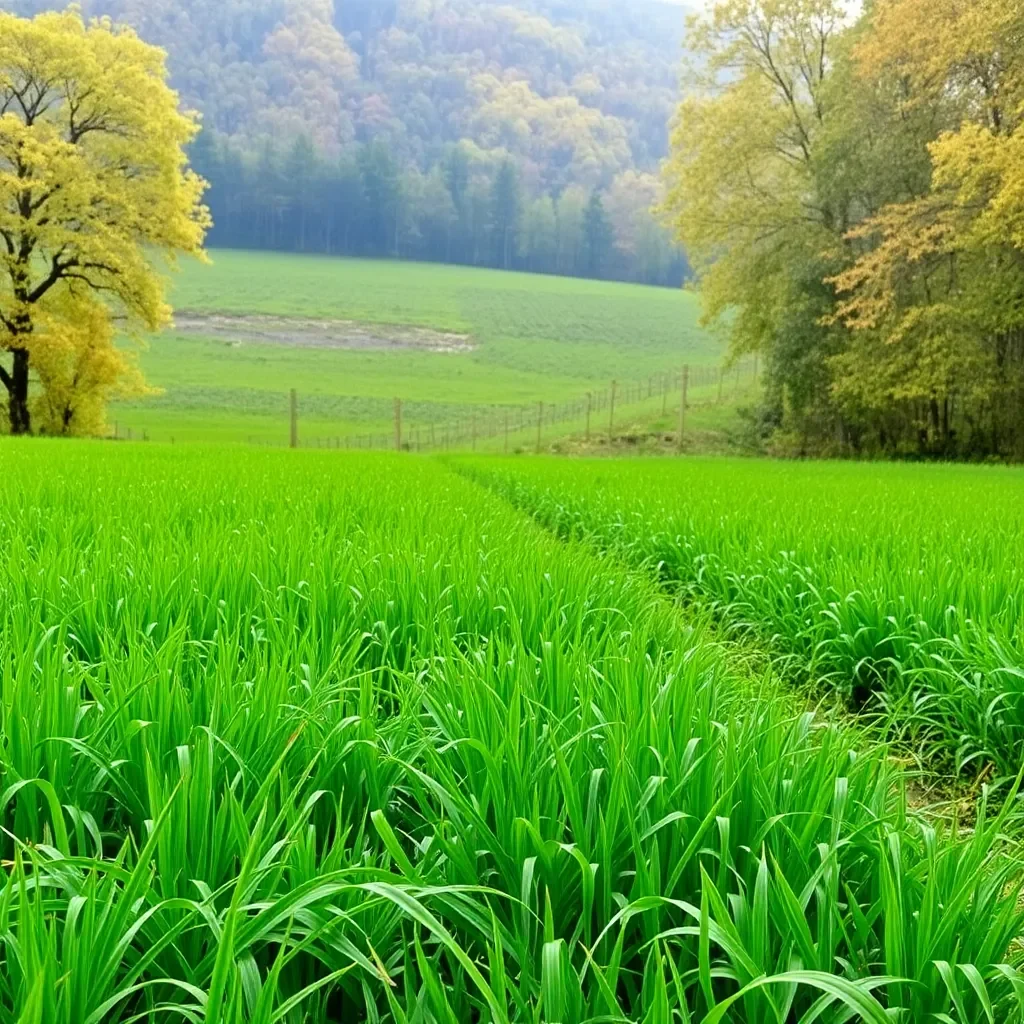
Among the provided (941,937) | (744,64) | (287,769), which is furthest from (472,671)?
(744,64)

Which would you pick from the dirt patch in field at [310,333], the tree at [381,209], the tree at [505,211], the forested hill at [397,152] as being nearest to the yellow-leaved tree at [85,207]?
the dirt patch in field at [310,333]

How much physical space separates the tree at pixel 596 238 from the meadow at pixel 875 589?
117 m

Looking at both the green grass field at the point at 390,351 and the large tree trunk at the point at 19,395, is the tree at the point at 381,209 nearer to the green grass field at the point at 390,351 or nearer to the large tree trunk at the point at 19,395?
the green grass field at the point at 390,351

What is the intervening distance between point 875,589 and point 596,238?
405ft

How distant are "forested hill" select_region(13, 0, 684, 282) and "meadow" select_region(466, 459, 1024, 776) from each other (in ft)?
248


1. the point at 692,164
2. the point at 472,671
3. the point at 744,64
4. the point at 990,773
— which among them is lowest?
the point at 990,773

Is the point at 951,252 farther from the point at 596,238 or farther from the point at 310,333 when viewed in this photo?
the point at 596,238

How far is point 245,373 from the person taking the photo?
55.8 metres

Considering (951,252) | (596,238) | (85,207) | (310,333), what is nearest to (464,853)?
(951,252)

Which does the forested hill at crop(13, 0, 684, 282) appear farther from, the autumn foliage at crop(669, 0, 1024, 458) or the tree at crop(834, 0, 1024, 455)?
the tree at crop(834, 0, 1024, 455)

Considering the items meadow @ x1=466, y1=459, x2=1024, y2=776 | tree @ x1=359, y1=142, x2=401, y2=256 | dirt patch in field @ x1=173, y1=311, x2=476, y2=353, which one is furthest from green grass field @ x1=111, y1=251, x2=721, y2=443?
meadow @ x1=466, y1=459, x2=1024, y2=776

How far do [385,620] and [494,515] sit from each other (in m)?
3.54

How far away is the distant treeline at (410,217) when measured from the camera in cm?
11144

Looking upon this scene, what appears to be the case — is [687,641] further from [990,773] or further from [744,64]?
[744,64]
